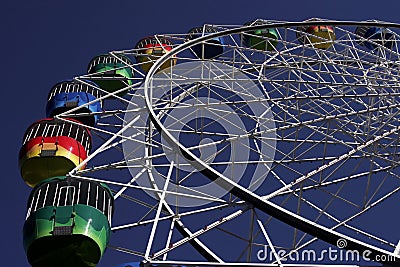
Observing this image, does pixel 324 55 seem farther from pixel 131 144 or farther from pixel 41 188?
pixel 41 188

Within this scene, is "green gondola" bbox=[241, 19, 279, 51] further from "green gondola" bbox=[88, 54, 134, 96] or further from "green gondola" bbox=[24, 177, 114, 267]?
"green gondola" bbox=[24, 177, 114, 267]

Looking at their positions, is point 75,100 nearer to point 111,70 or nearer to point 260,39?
point 111,70

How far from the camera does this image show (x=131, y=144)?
16234 millimetres

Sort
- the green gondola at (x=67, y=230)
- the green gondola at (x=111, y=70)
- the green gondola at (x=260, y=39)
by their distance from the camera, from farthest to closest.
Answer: the green gondola at (x=260, y=39) < the green gondola at (x=111, y=70) < the green gondola at (x=67, y=230)

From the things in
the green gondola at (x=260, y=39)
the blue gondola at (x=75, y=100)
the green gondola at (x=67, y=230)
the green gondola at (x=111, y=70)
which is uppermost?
the green gondola at (x=260, y=39)

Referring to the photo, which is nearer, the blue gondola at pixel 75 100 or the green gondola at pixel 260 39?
the blue gondola at pixel 75 100

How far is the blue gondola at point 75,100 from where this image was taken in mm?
18156

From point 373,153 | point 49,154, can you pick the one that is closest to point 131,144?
point 49,154

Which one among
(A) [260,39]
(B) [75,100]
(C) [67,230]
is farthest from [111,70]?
(C) [67,230]

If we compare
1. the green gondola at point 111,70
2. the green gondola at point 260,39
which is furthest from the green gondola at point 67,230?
the green gondola at point 260,39

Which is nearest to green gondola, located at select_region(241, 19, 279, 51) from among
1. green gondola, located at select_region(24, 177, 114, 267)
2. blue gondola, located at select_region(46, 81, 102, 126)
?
blue gondola, located at select_region(46, 81, 102, 126)

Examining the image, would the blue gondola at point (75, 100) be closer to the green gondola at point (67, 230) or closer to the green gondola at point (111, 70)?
the green gondola at point (111, 70)

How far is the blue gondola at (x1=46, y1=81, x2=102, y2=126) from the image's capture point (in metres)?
18.2

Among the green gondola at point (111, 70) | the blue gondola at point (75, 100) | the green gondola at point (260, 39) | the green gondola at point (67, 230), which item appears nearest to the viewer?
the green gondola at point (67, 230)
